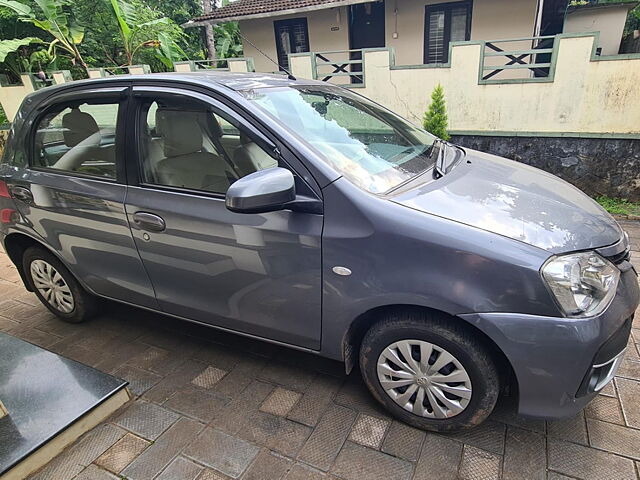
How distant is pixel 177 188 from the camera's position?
2268mm

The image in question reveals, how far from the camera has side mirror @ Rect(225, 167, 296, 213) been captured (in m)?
1.74

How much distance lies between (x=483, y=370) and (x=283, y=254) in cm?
107

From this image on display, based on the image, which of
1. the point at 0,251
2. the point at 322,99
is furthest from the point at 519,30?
the point at 0,251

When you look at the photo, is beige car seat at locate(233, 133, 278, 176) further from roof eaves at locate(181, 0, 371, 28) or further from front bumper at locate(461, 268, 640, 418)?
roof eaves at locate(181, 0, 371, 28)

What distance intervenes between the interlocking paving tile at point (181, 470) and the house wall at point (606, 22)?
13.4 metres

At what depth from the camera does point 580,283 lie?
5.38 ft

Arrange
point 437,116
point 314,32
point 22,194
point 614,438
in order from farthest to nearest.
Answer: point 314,32
point 437,116
point 22,194
point 614,438

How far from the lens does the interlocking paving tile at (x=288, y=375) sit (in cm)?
244

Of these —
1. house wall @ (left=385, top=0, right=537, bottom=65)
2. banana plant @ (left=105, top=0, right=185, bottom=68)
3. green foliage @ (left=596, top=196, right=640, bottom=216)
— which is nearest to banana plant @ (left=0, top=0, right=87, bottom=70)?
banana plant @ (left=105, top=0, right=185, bottom=68)

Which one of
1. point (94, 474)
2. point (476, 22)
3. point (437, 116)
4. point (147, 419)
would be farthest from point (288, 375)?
point (476, 22)

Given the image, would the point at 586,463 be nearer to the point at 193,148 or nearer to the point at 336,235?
the point at 336,235

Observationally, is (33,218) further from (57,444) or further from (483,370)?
(483,370)

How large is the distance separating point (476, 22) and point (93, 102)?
9.29 metres

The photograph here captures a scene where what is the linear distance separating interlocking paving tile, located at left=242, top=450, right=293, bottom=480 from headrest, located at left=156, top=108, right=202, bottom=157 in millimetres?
1692
